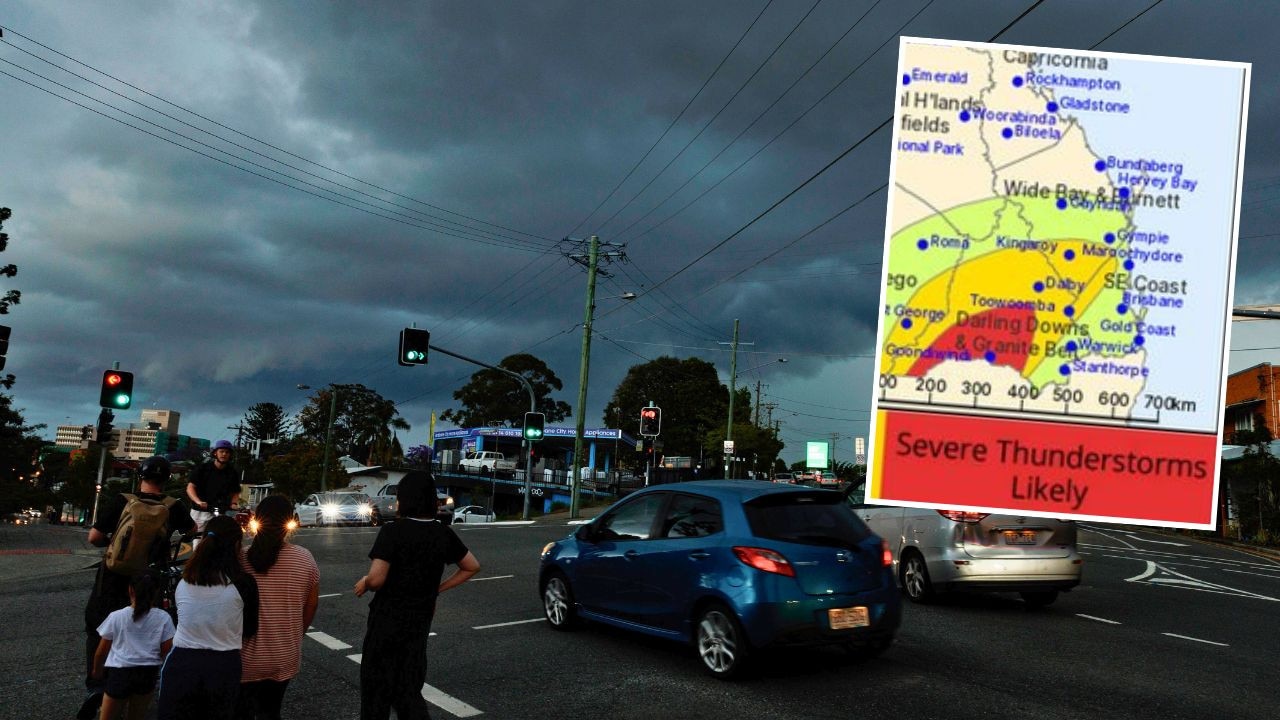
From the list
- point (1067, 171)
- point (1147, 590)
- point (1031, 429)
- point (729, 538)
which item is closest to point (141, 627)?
point (729, 538)

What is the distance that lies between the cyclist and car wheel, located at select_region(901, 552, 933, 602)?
8.46m

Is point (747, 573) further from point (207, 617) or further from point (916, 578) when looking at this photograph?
point (916, 578)

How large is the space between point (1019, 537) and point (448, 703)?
24.9 ft

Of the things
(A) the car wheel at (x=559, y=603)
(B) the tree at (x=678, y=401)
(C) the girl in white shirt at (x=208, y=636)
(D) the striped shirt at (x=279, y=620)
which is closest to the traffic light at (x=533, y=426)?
(A) the car wheel at (x=559, y=603)

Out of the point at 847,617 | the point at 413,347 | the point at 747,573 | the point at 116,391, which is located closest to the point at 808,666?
the point at 847,617

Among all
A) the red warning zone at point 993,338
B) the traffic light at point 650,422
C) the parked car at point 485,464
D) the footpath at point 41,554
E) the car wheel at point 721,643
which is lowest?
the parked car at point 485,464

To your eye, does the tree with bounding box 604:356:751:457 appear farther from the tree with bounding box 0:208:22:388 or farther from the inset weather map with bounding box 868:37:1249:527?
the inset weather map with bounding box 868:37:1249:527

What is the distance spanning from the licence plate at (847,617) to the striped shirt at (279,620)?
4092 mm

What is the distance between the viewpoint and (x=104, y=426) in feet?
62.0

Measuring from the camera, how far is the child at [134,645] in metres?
4.79

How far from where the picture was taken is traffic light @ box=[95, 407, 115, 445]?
61.9 feet

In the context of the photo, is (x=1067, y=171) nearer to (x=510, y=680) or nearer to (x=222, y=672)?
(x=222, y=672)

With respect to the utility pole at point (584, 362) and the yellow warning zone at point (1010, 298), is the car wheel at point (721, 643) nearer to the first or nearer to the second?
the yellow warning zone at point (1010, 298)

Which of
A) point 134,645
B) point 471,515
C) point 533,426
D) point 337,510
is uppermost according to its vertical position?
point 533,426
